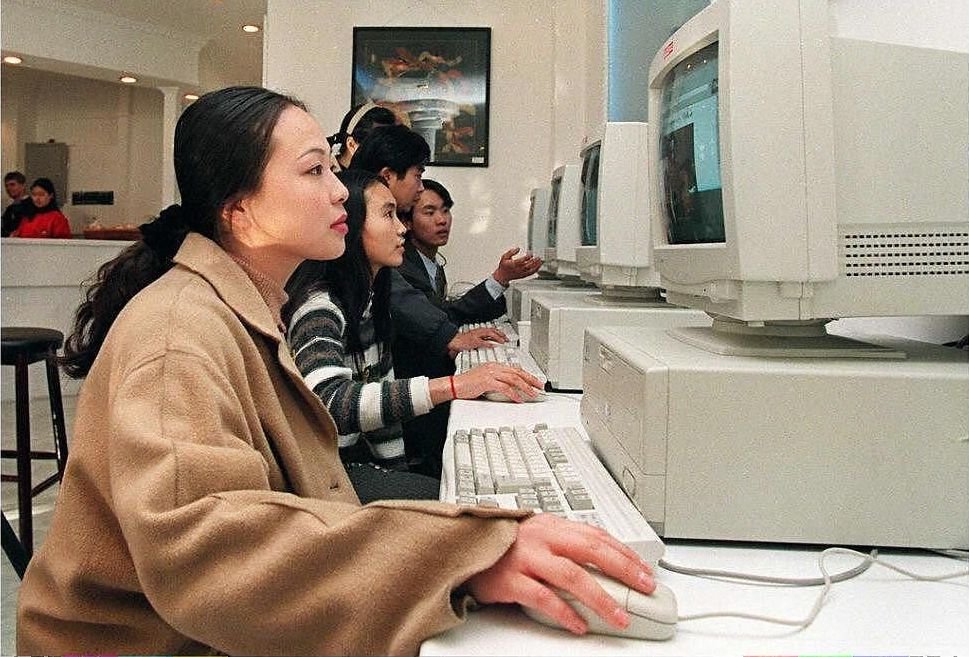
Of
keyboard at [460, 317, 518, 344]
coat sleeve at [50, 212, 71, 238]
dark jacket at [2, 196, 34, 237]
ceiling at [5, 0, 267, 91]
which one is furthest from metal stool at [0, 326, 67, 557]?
dark jacket at [2, 196, 34, 237]

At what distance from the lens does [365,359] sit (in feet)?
5.65

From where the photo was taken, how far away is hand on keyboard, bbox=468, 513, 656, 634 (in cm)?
64

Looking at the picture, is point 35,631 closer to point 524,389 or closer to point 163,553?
point 163,553

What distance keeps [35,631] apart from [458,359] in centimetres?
133

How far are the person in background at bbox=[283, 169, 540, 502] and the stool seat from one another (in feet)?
3.95

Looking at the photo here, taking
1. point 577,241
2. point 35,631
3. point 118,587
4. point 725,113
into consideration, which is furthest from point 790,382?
point 577,241

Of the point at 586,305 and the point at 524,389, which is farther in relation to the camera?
the point at 586,305

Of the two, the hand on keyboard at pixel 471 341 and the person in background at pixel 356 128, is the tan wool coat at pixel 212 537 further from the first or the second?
the person in background at pixel 356 128

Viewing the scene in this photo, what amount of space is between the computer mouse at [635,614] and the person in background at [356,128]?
2.27 m

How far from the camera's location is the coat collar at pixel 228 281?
878mm

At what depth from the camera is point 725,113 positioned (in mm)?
927

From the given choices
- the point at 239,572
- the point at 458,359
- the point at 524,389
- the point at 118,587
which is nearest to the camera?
the point at 239,572

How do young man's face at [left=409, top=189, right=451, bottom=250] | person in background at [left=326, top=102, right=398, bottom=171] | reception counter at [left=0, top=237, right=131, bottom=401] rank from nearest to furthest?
1. person in background at [left=326, top=102, right=398, bottom=171]
2. young man's face at [left=409, top=189, right=451, bottom=250]
3. reception counter at [left=0, top=237, right=131, bottom=401]

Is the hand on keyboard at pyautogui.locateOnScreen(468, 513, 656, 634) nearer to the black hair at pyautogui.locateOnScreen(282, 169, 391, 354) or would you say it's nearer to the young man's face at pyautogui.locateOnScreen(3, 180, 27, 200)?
the black hair at pyautogui.locateOnScreen(282, 169, 391, 354)
